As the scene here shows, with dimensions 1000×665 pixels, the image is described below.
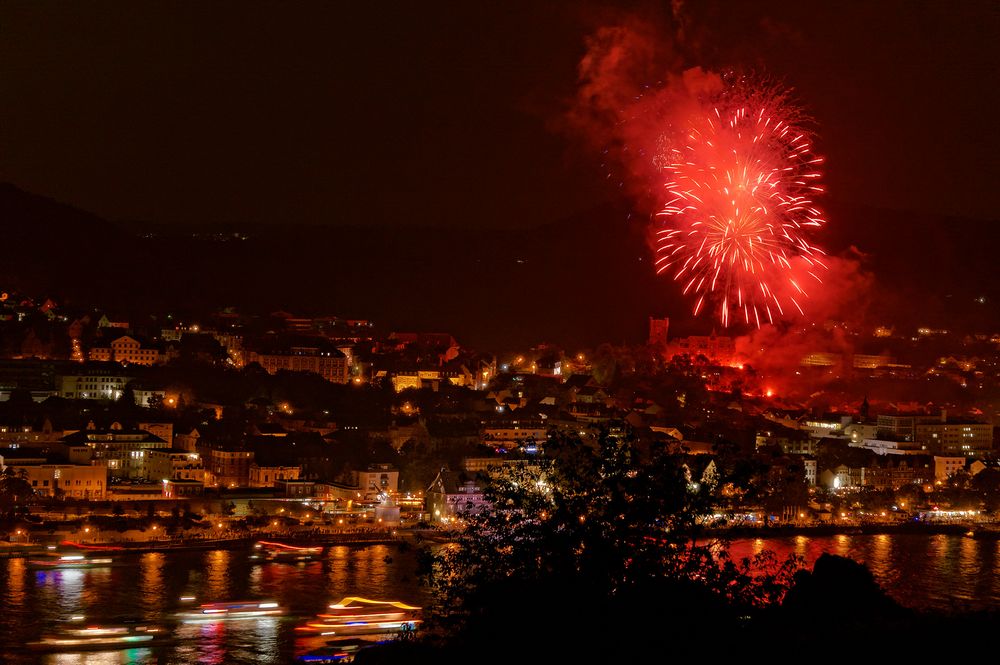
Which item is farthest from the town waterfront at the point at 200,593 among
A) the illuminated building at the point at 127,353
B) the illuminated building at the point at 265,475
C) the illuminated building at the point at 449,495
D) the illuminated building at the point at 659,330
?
the illuminated building at the point at 659,330

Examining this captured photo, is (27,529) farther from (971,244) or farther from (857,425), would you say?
(971,244)

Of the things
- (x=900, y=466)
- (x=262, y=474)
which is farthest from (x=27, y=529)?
(x=900, y=466)

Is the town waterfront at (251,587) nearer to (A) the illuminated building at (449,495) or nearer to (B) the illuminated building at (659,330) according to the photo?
(A) the illuminated building at (449,495)

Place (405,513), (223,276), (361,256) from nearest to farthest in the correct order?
1. (405,513)
2. (223,276)
3. (361,256)

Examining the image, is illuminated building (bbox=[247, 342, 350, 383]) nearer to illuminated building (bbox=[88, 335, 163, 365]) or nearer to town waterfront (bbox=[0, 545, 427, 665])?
illuminated building (bbox=[88, 335, 163, 365])

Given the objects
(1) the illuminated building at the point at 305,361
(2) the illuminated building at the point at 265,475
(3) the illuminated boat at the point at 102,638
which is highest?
(1) the illuminated building at the point at 305,361
